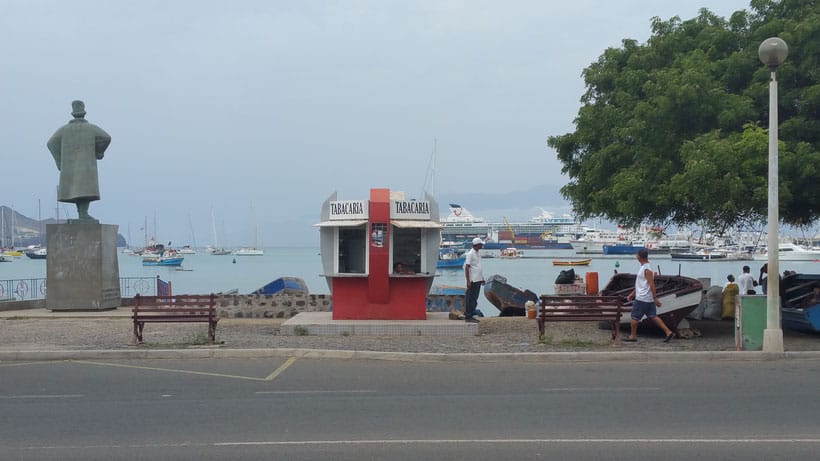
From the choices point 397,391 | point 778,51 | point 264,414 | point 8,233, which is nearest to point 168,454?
point 264,414

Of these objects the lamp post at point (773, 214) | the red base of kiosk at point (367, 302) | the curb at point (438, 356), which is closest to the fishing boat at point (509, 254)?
the red base of kiosk at point (367, 302)

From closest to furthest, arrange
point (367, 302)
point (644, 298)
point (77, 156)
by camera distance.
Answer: point (644, 298), point (367, 302), point (77, 156)

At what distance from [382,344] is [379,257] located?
2.93 m

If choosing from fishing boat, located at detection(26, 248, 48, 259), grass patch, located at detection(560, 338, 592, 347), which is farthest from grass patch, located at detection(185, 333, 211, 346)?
fishing boat, located at detection(26, 248, 48, 259)

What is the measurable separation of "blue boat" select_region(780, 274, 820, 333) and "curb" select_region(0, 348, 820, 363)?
95.2 inches

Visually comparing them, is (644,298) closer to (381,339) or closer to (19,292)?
(381,339)

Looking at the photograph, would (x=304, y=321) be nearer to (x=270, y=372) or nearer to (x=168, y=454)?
(x=270, y=372)

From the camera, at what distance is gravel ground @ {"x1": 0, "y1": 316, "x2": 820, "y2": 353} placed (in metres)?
14.9

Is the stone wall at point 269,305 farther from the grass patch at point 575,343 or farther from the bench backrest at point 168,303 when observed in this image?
the grass patch at point 575,343

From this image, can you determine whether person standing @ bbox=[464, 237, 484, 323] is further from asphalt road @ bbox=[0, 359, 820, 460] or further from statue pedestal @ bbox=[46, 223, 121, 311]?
statue pedestal @ bbox=[46, 223, 121, 311]

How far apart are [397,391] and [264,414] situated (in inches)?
83.1

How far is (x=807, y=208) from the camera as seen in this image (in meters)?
17.8

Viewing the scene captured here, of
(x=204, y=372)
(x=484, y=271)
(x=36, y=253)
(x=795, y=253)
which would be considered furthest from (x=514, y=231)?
(x=204, y=372)

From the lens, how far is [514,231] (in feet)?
579
